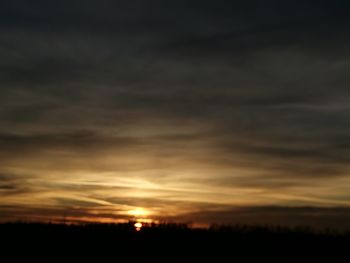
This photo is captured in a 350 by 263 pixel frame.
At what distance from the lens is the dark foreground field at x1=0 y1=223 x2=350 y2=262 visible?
27641mm

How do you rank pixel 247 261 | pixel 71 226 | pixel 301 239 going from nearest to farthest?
1. pixel 247 261
2. pixel 301 239
3. pixel 71 226

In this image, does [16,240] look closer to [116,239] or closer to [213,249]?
[116,239]

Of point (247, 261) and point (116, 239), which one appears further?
point (116, 239)

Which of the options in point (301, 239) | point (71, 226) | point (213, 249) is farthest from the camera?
point (71, 226)

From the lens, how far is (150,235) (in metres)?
32.0

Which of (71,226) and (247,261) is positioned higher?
(71,226)

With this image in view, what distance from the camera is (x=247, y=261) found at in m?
26.6

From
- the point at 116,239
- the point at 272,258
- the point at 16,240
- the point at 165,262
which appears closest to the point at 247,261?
the point at 272,258

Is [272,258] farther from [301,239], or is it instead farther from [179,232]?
[179,232]

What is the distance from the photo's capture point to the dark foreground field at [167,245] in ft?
90.7

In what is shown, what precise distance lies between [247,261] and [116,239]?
24.8 ft

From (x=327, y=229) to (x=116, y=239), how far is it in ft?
35.0

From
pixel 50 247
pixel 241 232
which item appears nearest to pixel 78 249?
pixel 50 247

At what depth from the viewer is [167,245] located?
29734 millimetres
